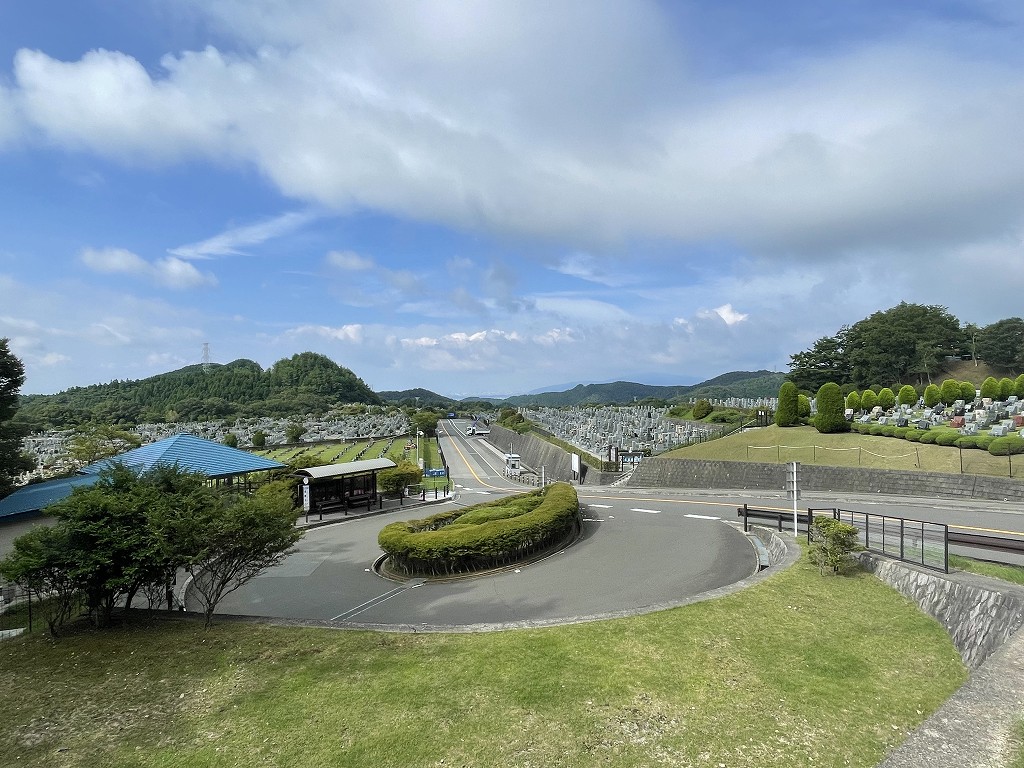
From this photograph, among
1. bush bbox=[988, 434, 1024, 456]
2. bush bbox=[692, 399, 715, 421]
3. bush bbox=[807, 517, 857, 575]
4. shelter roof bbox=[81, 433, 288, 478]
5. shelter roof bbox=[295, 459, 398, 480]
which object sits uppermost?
bush bbox=[692, 399, 715, 421]

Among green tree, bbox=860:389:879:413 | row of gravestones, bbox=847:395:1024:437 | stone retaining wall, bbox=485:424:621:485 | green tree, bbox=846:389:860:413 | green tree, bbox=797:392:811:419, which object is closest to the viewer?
row of gravestones, bbox=847:395:1024:437

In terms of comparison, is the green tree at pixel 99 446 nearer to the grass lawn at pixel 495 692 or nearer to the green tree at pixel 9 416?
the green tree at pixel 9 416

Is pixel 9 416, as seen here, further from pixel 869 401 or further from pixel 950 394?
pixel 950 394

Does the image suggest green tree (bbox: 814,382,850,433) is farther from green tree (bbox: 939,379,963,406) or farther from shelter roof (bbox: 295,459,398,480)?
shelter roof (bbox: 295,459,398,480)

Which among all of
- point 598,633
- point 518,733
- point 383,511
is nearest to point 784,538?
point 598,633

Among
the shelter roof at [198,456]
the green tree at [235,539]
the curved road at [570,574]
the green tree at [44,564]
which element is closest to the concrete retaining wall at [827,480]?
the curved road at [570,574]

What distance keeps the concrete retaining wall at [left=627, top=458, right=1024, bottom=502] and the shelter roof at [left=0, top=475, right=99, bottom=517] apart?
77.9ft

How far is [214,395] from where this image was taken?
120000 mm

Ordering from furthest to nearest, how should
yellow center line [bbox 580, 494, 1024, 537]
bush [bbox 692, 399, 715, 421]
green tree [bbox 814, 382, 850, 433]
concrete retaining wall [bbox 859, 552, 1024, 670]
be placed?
bush [bbox 692, 399, 715, 421], green tree [bbox 814, 382, 850, 433], yellow center line [bbox 580, 494, 1024, 537], concrete retaining wall [bbox 859, 552, 1024, 670]

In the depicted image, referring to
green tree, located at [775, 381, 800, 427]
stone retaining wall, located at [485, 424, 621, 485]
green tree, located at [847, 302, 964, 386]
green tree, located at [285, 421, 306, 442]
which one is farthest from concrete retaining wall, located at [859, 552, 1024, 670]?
green tree, located at [285, 421, 306, 442]

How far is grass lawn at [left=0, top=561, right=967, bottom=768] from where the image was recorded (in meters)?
4.62

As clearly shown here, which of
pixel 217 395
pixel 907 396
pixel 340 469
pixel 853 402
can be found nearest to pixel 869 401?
pixel 853 402

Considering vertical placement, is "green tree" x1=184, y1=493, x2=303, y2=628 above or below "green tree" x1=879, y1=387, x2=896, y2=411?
below

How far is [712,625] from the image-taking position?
7.53 meters
